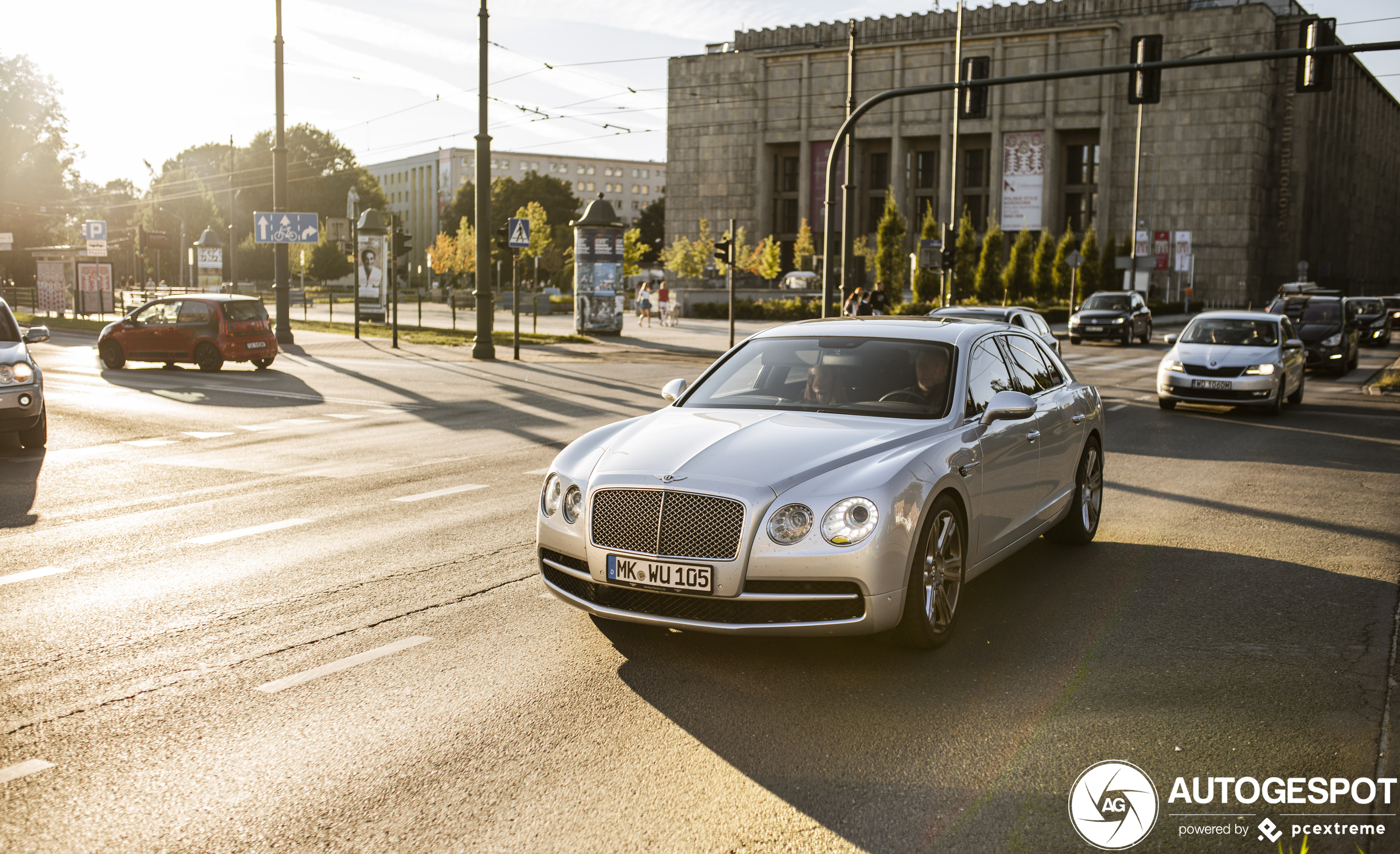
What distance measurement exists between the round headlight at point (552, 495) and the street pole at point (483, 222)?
2140 cm

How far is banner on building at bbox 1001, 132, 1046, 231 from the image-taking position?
80.1 metres

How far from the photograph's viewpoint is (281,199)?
31.8 meters

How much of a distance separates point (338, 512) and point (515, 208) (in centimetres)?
10392

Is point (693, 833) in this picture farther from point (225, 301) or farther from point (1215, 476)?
point (225, 301)

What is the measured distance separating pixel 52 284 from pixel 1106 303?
130 feet

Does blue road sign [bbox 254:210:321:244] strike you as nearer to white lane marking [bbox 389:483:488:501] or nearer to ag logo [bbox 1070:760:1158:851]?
white lane marking [bbox 389:483:488:501]

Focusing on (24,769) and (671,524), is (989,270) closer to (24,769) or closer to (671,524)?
(671,524)

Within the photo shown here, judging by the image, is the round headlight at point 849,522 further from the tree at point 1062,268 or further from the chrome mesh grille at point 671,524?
the tree at point 1062,268

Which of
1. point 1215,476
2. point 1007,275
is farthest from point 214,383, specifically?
point 1007,275

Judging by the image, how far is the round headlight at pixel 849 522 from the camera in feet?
15.7

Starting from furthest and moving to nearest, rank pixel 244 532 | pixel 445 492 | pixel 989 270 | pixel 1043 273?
pixel 1043 273
pixel 989 270
pixel 445 492
pixel 244 532

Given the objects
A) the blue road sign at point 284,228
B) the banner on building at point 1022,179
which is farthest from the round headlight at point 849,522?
the banner on building at point 1022,179

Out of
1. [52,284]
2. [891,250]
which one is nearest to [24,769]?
[52,284]

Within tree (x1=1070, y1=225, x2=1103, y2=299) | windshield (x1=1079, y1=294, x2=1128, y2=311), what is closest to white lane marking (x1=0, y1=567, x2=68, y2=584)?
windshield (x1=1079, y1=294, x2=1128, y2=311)
